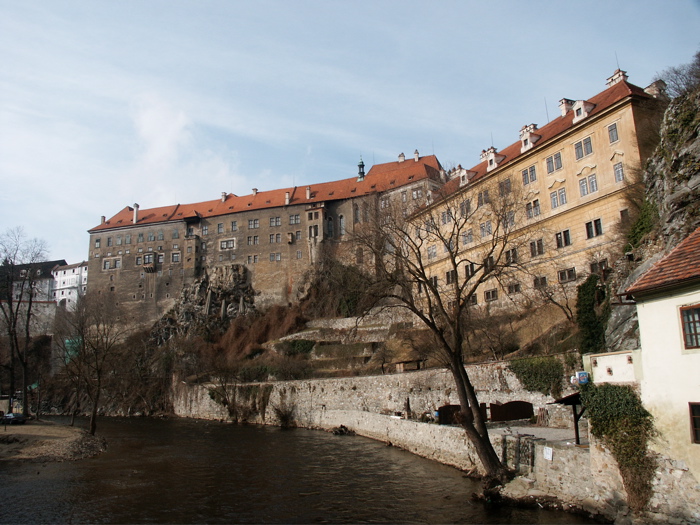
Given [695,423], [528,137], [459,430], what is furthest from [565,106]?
[695,423]

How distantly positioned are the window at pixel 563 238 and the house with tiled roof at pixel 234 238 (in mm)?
30818

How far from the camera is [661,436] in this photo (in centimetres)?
1069

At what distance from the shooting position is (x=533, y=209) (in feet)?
111

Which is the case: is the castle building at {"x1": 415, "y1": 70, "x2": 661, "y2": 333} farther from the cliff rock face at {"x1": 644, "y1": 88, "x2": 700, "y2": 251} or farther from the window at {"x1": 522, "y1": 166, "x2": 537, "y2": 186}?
the cliff rock face at {"x1": 644, "y1": 88, "x2": 700, "y2": 251}

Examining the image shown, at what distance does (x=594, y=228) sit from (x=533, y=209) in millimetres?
4989

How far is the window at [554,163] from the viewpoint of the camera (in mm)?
32481

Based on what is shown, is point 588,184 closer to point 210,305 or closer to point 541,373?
point 541,373

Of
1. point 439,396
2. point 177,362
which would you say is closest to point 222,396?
point 177,362

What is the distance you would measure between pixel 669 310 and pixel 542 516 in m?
5.95

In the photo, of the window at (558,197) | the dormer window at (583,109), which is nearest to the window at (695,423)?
the window at (558,197)

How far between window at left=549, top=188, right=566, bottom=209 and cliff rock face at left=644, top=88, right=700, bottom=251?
38.5 feet

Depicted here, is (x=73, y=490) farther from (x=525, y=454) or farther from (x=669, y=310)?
(x=669, y=310)

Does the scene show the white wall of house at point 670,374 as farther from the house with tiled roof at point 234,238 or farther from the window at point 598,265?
the house with tiled roof at point 234,238

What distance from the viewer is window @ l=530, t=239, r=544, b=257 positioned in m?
32.9
